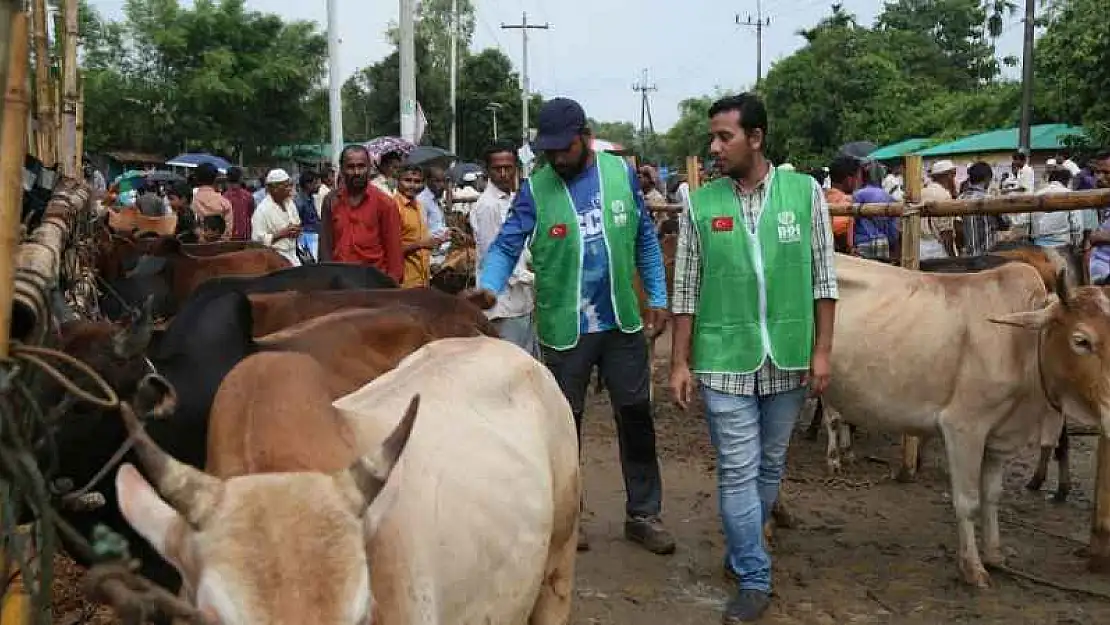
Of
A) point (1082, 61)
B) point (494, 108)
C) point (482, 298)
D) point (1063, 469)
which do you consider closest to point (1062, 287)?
point (1063, 469)

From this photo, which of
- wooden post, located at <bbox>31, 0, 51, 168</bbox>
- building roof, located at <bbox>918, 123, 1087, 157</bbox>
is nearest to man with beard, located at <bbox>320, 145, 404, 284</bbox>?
wooden post, located at <bbox>31, 0, 51, 168</bbox>

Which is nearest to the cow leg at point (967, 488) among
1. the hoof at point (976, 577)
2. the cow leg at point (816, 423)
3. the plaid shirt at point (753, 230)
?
the hoof at point (976, 577)

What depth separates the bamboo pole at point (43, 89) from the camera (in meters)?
3.68

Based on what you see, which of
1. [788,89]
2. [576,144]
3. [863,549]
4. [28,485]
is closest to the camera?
[28,485]

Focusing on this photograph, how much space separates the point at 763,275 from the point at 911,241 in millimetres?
2896

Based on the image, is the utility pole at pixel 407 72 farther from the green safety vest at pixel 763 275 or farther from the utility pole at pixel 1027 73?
the utility pole at pixel 1027 73

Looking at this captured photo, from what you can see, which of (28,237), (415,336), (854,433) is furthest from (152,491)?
(854,433)

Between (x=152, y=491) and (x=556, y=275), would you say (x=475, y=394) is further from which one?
(x=556, y=275)

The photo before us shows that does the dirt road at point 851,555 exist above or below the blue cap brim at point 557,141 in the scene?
below

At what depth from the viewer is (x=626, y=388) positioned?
538 cm

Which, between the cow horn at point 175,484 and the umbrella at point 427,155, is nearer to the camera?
the cow horn at point 175,484

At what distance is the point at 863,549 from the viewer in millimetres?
5660

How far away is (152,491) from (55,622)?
113 inches

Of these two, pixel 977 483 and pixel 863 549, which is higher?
pixel 977 483
